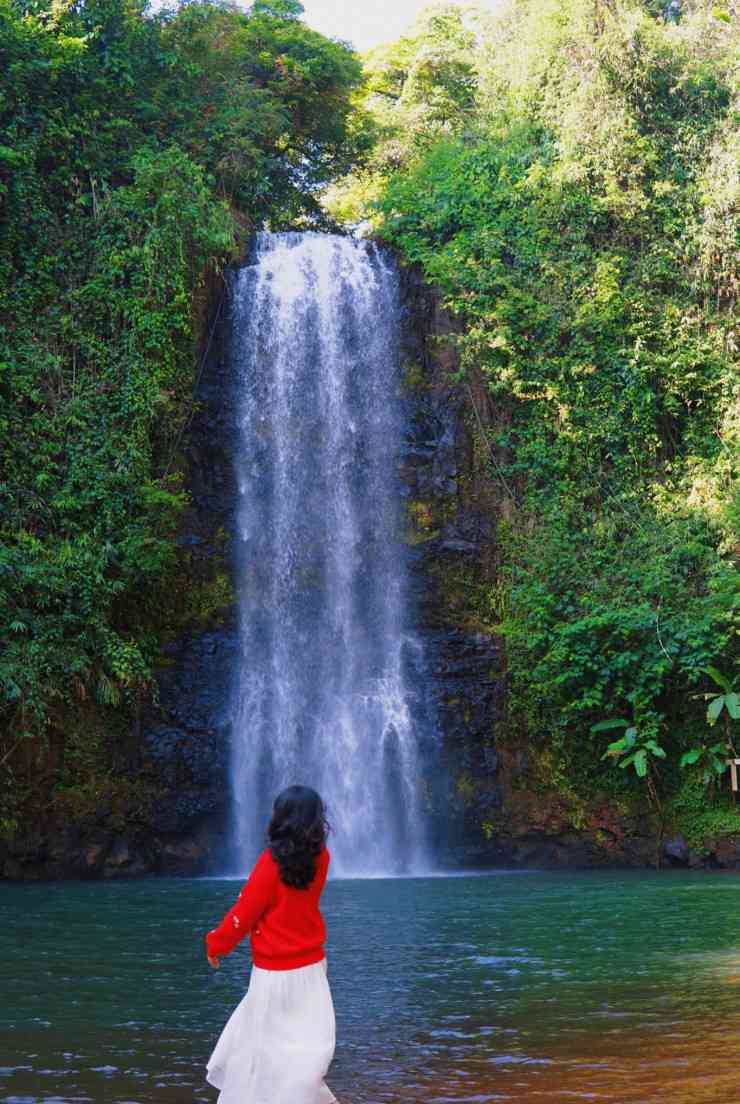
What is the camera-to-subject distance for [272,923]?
394 cm

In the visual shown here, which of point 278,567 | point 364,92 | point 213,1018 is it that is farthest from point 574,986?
point 364,92

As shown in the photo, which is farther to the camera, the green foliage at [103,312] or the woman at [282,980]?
the green foliage at [103,312]

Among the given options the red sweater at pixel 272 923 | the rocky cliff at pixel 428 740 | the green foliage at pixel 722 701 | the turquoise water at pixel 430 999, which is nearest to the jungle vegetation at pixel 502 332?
the green foliage at pixel 722 701

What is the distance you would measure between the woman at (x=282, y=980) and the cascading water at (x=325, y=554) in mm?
12237

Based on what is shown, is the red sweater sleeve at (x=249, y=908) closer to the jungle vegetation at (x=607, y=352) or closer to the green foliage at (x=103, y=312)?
the green foliage at (x=103, y=312)

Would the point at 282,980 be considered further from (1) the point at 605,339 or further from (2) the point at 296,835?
(1) the point at 605,339

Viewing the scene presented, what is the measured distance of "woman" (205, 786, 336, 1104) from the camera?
12.5ft

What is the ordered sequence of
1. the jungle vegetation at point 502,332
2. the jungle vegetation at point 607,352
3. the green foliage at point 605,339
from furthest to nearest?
1. the green foliage at point 605,339
2. the jungle vegetation at point 607,352
3. the jungle vegetation at point 502,332

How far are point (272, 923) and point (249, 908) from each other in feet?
0.34

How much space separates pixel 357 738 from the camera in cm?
1694

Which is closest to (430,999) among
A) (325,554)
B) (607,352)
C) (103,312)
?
(325,554)

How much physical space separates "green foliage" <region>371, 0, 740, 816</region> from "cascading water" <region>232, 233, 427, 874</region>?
1.74 m

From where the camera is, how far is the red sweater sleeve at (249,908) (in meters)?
3.89

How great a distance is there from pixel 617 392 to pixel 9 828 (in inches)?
466
